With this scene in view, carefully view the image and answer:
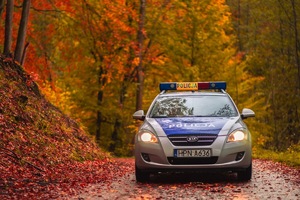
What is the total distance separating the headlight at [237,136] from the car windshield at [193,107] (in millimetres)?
997

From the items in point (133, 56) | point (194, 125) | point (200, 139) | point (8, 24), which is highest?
point (133, 56)

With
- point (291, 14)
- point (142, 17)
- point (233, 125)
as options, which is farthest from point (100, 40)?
point (233, 125)

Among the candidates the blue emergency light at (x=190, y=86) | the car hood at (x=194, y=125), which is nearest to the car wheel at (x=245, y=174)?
the car hood at (x=194, y=125)

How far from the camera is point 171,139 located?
9812 mm

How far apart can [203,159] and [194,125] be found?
2.23ft

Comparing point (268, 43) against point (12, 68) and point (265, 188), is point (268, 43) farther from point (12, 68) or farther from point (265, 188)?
point (265, 188)

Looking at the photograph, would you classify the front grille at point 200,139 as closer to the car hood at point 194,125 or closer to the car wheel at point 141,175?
the car hood at point 194,125

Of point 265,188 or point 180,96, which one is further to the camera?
point 180,96

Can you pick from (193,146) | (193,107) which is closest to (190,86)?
(193,107)

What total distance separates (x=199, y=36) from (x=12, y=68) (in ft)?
47.9

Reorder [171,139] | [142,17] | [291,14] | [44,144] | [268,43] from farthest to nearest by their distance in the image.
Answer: [268,43] → [291,14] → [142,17] → [44,144] → [171,139]

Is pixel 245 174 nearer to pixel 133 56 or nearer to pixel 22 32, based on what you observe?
pixel 22 32

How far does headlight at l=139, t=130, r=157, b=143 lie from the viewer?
9.94 m

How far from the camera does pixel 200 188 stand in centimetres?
927
